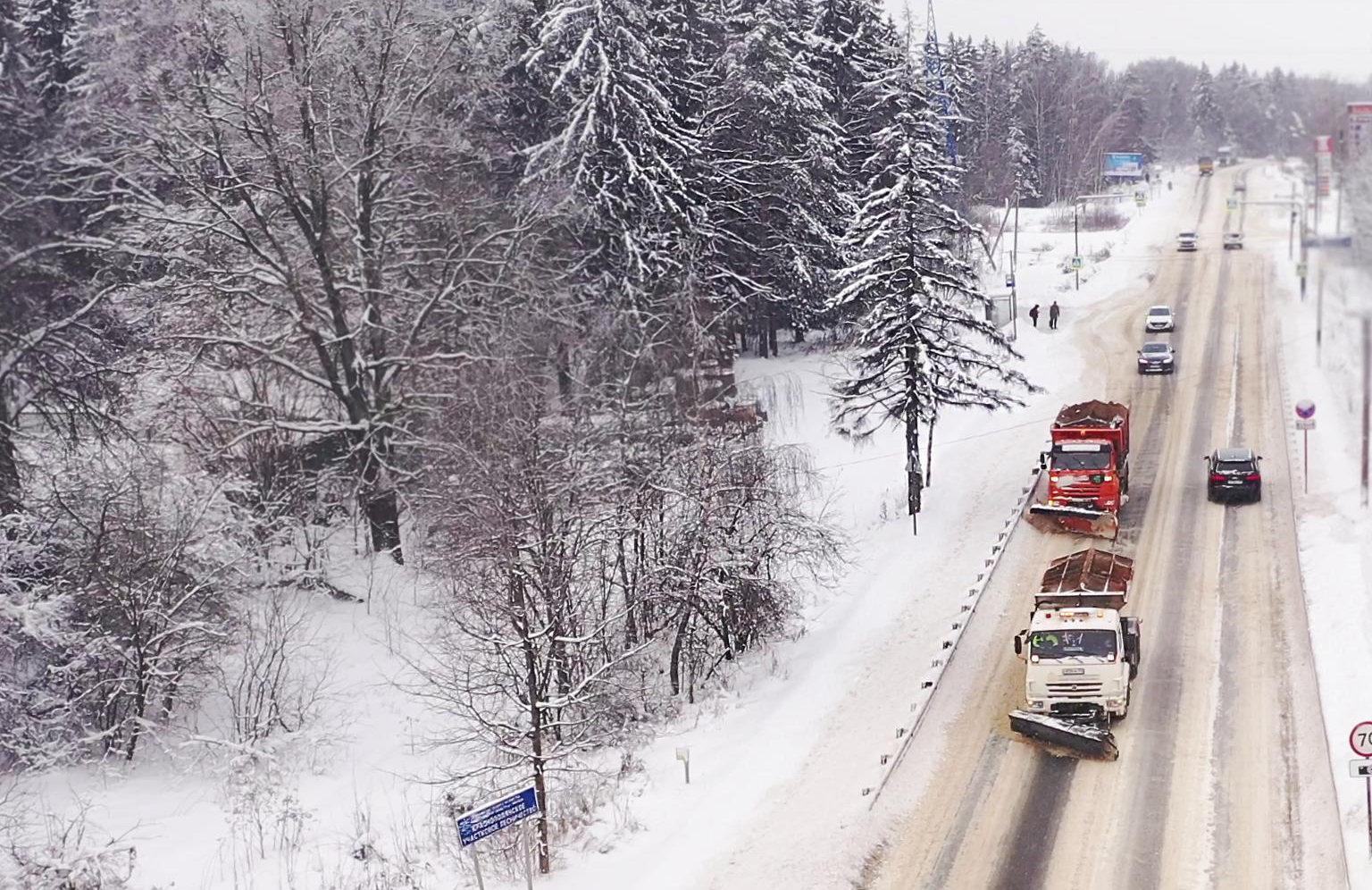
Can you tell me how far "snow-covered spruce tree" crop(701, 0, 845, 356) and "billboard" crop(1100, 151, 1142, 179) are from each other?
2392 centimetres

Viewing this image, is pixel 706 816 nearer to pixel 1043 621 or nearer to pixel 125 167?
pixel 1043 621

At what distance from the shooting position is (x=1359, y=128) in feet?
29.8

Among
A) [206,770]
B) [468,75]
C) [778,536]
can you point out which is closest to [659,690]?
[778,536]

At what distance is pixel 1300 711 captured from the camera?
21.2 meters

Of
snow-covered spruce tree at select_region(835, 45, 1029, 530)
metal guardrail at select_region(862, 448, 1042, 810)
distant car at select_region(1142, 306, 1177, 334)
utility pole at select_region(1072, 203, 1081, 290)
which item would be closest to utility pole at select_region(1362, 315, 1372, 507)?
metal guardrail at select_region(862, 448, 1042, 810)

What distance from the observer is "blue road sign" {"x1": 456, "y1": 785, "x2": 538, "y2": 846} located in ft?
48.3

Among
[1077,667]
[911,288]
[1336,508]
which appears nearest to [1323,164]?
[1077,667]

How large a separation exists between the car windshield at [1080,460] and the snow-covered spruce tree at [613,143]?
14.2 metres

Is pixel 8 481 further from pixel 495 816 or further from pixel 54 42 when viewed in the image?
pixel 495 816

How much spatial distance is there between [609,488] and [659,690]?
14.8ft

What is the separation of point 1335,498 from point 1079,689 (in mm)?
9468

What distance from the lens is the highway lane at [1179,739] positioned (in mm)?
17016

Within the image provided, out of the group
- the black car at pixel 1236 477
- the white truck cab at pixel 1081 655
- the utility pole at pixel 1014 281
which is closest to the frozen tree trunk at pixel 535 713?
the white truck cab at pixel 1081 655

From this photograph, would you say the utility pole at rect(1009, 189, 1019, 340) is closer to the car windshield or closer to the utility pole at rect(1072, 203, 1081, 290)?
the utility pole at rect(1072, 203, 1081, 290)
